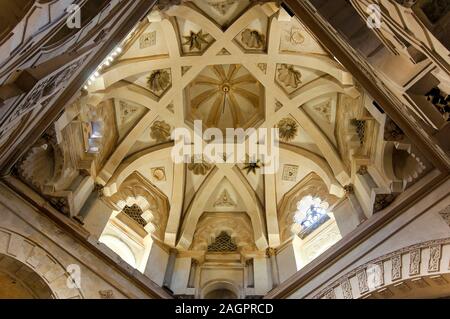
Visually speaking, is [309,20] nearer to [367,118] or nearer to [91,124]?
[367,118]

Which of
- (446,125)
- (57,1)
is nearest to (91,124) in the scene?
(57,1)

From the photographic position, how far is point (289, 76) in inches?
479

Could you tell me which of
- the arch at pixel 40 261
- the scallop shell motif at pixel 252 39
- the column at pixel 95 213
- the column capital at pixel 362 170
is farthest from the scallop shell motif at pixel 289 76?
the arch at pixel 40 261

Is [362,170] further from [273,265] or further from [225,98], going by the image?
[225,98]

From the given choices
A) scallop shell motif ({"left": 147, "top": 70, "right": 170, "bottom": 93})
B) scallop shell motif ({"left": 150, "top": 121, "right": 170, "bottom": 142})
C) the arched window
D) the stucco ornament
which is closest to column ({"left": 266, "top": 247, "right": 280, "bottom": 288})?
the arched window

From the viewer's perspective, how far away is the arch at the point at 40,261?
24.0ft

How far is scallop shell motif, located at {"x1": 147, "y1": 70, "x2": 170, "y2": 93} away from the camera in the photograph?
1222 cm

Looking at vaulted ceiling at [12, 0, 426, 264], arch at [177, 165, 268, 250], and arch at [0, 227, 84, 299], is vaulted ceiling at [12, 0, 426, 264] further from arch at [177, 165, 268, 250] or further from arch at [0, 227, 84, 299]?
arch at [0, 227, 84, 299]

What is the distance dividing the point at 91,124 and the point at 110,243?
10.5 feet

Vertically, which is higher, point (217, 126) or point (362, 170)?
point (217, 126)

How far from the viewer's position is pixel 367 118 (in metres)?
9.49

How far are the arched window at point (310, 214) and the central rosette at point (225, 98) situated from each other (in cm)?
317

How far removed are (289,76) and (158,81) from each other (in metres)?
3.96

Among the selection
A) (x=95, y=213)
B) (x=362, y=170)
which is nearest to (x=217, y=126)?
(x=95, y=213)
